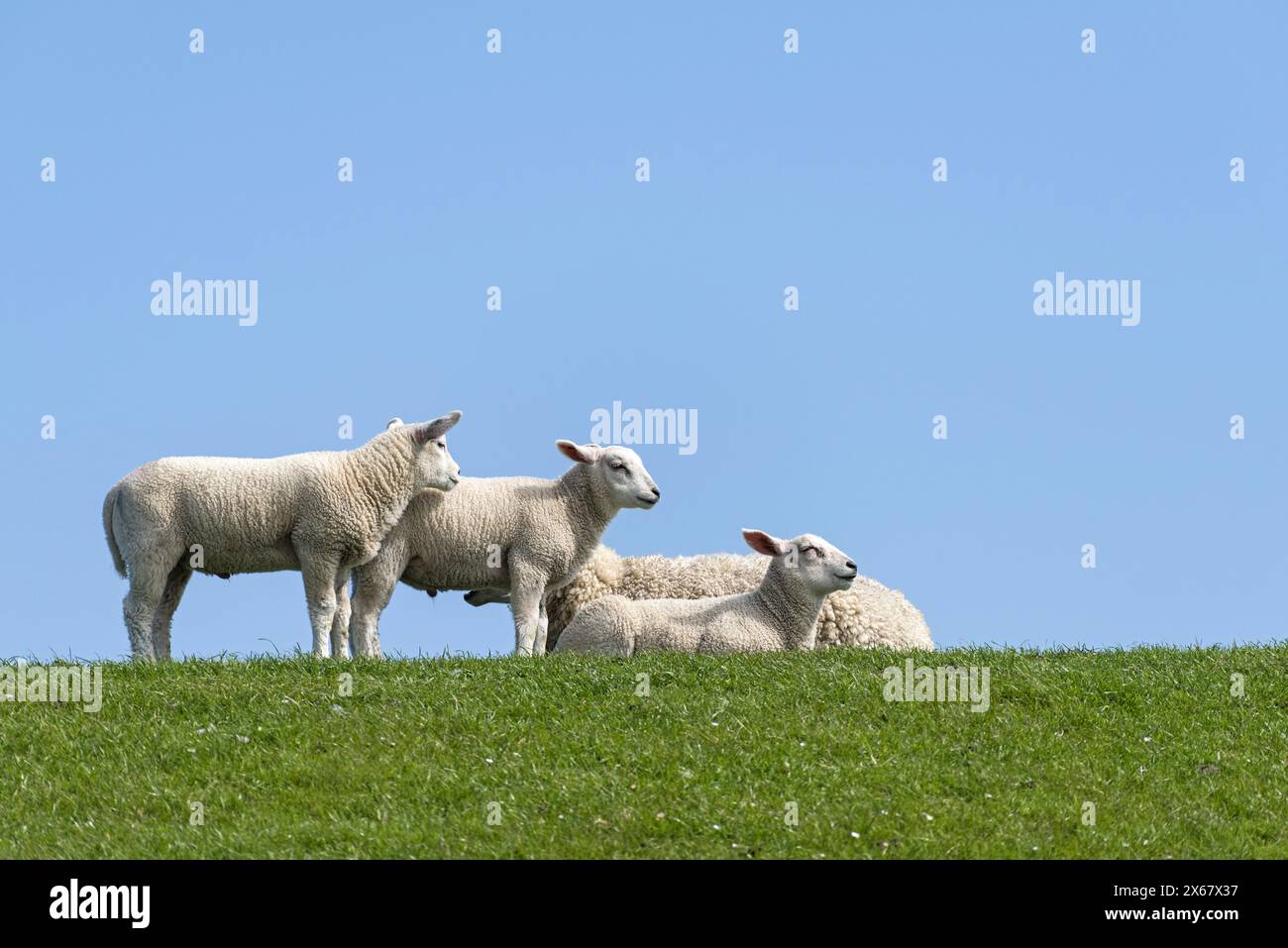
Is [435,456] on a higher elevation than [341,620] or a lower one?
higher

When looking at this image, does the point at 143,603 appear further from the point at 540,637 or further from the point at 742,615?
the point at 742,615

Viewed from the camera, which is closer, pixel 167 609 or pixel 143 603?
pixel 143 603

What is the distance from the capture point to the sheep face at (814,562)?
657 inches

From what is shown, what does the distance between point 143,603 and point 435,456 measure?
10.7 ft

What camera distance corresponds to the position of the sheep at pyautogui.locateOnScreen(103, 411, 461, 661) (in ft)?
53.4

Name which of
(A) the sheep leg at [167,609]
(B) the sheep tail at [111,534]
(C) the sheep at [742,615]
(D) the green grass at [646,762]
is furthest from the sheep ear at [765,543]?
(B) the sheep tail at [111,534]

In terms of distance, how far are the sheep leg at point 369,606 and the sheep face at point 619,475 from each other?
2.40m

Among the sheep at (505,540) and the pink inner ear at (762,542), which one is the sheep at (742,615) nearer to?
the pink inner ear at (762,542)

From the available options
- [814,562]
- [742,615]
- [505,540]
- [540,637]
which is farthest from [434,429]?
[814,562]

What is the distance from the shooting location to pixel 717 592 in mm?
19562

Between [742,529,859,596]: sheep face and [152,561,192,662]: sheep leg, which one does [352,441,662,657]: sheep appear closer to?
[742,529,859,596]: sheep face

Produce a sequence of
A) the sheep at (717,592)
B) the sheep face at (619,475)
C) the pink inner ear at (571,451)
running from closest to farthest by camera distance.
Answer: the sheep face at (619,475), the pink inner ear at (571,451), the sheep at (717,592)
